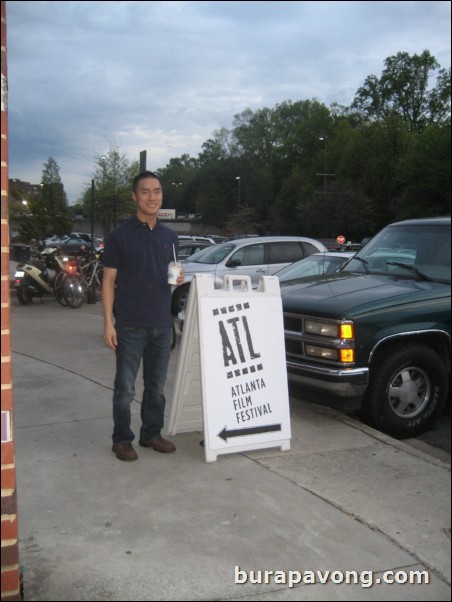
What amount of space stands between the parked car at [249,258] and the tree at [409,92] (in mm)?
8850

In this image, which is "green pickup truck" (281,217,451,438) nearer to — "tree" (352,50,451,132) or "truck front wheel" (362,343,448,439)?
"truck front wheel" (362,343,448,439)

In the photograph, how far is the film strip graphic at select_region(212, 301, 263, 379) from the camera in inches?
176

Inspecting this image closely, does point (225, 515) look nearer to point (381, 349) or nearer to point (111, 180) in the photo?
point (381, 349)

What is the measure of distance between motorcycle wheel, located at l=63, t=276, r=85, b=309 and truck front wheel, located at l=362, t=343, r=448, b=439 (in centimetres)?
917

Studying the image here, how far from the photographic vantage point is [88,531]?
10.9 ft

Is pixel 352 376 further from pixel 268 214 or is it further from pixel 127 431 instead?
pixel 268 214

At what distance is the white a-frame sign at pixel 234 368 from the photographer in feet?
14.3

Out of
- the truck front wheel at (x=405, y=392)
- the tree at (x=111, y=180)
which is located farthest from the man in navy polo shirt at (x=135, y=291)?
the tree at (x=111, y=180)

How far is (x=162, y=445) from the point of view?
4.55 meters

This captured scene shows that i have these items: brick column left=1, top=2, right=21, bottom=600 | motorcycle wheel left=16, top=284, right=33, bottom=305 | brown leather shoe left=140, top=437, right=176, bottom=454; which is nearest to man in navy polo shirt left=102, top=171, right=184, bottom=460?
brown leather shoe left=140, top=437, right=176, bottom=454

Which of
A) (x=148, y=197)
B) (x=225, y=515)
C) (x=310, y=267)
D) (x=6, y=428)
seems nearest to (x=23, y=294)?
(x=310, y=267)

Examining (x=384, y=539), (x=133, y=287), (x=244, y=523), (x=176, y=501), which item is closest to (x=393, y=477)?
(x=384, y=539)

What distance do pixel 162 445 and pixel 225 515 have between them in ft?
3.65

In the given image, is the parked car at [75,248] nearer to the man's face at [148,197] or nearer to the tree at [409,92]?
the man's face at [148,197]
